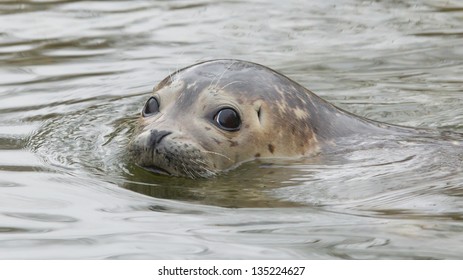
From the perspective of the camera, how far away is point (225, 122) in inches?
265

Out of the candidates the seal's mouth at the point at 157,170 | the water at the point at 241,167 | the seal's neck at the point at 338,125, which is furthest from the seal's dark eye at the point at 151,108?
the seal's neck at the point at 338,125

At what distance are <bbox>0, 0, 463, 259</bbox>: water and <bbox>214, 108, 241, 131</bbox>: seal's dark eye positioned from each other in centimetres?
24

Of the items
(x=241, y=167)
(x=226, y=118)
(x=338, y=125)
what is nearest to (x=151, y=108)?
(x=226, y=118)

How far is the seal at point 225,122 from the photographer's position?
255 inches

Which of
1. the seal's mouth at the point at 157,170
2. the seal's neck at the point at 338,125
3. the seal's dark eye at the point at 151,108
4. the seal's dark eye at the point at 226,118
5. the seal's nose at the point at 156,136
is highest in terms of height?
the seal's neck at the point at 338,125

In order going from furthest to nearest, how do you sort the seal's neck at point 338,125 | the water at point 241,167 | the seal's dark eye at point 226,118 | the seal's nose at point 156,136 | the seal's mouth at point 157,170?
the seal's neck at point 338,125 → the seal's dark eye at point 226,118 → the seal's mouth at point 157,170 → the seal's nose at point 156,136 → the water at point 241,167

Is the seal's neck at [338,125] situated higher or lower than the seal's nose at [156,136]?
higher

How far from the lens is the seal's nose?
21.0ft

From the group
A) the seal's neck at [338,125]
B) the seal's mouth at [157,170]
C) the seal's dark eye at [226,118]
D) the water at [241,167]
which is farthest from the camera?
the seal's neck at [338,125]

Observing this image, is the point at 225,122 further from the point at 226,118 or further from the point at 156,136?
the point at 156,136

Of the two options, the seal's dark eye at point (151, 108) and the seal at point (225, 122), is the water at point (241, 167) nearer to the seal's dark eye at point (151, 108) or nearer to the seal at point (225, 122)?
the seal at point (225, 122)

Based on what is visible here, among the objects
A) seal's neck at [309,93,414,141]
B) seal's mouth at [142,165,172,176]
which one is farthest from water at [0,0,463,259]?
seal's neck at [309,93,414,141]

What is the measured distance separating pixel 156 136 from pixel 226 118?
49 centimetres

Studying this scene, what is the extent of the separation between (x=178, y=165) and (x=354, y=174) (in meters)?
0.95
